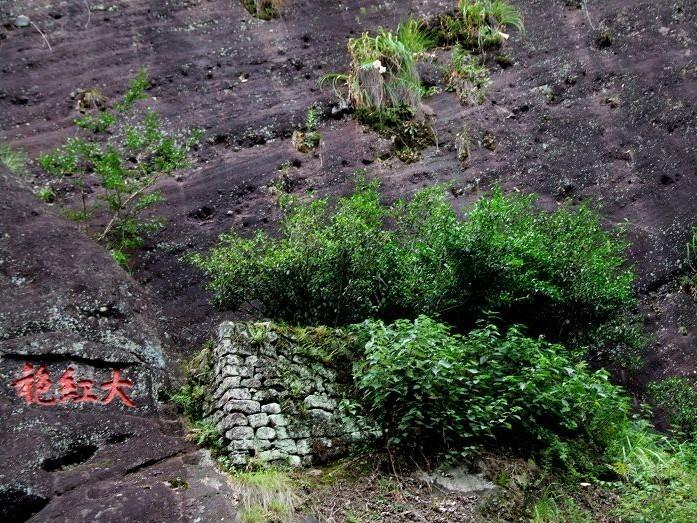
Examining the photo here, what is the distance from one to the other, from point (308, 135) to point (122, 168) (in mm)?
2451

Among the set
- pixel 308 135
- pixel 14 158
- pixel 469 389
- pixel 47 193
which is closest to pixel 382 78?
pixel 308 135

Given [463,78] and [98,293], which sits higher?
[463,78]

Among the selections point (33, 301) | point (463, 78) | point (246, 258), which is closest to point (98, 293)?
point (33, 301)

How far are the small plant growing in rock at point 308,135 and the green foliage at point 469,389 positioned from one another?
3719 millimetres

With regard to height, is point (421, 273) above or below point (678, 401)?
above

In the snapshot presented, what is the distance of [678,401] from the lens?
22.5ft

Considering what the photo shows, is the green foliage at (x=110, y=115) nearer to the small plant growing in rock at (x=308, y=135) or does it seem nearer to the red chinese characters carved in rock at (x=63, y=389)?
the small plant growing in rock at (x=308, y=135)

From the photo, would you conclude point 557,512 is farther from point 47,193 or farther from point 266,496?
point 47,193

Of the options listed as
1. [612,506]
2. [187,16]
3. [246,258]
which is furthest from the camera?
[187,16]

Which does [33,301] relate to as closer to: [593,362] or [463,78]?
[593,362]

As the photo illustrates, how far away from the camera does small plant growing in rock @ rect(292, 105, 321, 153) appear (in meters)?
8.71

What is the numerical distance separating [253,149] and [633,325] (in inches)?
200

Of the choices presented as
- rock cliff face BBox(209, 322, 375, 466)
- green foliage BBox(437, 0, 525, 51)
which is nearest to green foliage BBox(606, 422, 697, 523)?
rock cliff face BBox(209, 322, 375, 466)

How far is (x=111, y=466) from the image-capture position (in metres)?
4.51
